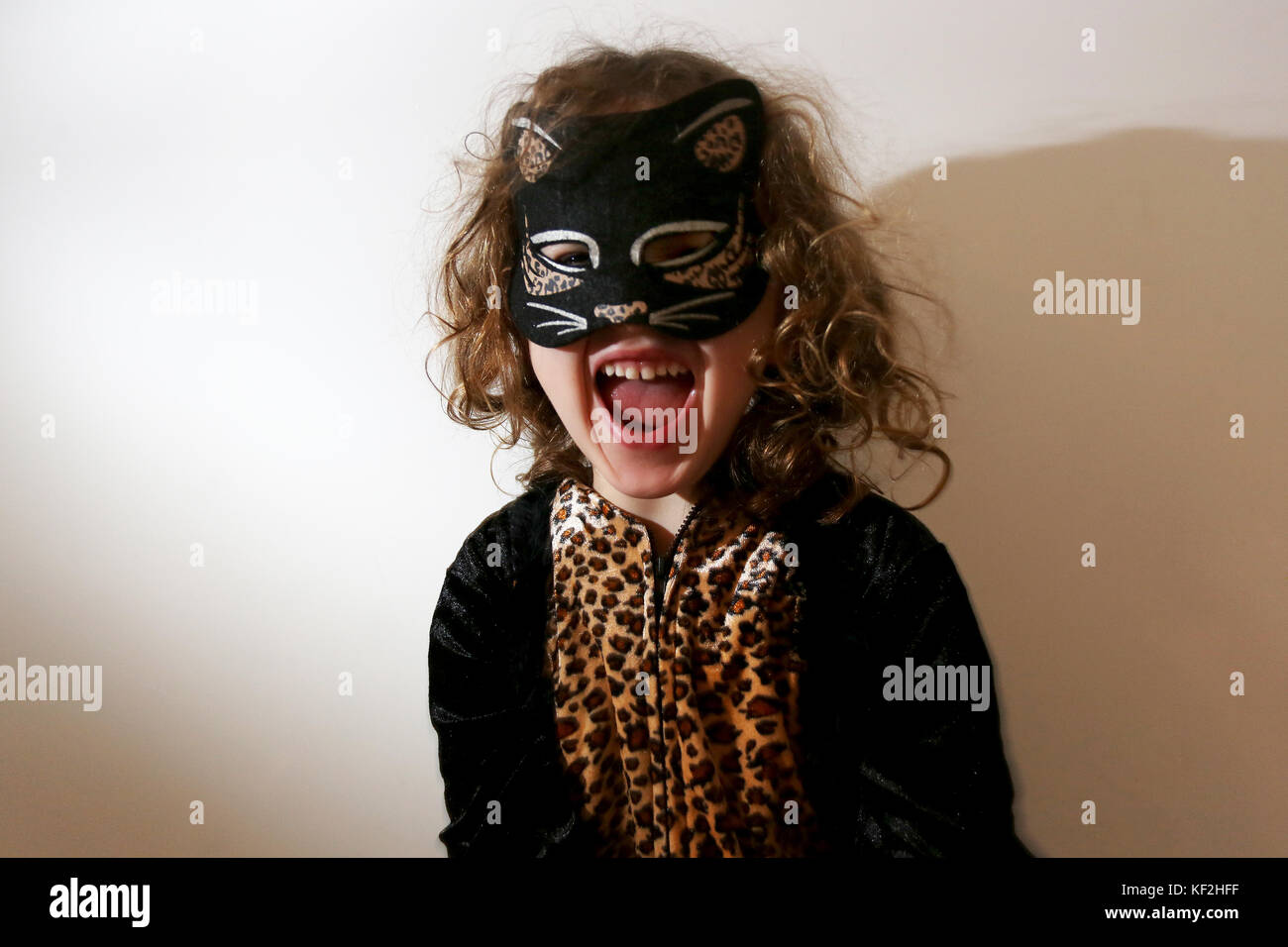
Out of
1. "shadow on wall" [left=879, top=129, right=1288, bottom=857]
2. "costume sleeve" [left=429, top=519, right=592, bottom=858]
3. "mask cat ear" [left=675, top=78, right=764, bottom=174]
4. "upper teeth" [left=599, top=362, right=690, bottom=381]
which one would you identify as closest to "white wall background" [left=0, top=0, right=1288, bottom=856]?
"shadow on wall" [left=879, top=129, right=1288, bottom=857]

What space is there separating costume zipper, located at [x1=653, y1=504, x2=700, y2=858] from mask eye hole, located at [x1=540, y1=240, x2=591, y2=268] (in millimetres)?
340

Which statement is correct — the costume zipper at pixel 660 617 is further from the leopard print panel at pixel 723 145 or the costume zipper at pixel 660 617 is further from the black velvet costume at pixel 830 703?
the leopard print panel at pixel 723 145

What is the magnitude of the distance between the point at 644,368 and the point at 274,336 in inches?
26.5

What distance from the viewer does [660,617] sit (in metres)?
1.16

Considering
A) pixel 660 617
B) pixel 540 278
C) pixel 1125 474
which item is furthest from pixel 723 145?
pixel 1125 474

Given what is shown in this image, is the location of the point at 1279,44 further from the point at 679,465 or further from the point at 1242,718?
the point at 679,465

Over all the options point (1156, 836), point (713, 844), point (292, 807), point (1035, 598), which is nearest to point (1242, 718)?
point (1156, 836)

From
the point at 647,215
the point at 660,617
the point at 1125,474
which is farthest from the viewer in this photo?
the point at 1125,474

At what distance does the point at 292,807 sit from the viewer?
1.49m

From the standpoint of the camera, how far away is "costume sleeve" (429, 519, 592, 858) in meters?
1.18

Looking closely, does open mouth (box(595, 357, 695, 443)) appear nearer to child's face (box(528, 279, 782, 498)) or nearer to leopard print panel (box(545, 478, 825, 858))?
child's face (box(528, 279, 782, 498))

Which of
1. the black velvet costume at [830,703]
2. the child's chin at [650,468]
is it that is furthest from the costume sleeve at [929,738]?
the child's chin at [650,468]

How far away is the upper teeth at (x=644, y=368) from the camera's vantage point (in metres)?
1.09

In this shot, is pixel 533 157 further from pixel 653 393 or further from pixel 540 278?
pixel 653 393
